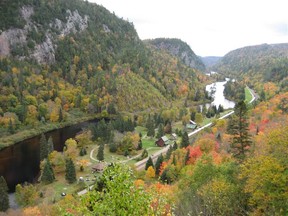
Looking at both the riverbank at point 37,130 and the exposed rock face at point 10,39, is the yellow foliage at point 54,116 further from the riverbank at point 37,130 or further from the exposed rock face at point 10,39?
the exposed rock face at point 10,39

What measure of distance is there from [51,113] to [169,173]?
8139 centimetres

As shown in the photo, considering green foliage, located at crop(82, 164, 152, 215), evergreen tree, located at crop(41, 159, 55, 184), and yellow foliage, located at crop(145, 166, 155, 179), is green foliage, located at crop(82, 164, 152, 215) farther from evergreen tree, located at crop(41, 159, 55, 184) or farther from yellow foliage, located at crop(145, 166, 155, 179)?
evergreen tree, located at crop(41, 159, 55, 184)

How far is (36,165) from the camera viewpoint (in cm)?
7862

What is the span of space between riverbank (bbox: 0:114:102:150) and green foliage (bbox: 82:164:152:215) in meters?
90.9

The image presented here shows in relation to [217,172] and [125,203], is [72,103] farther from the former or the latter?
[125,203]

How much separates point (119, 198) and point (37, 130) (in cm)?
10754

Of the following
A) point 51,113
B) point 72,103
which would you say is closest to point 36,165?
point 51,113

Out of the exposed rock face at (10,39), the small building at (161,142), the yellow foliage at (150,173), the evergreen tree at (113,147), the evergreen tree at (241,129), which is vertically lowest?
the small building at (161,142)

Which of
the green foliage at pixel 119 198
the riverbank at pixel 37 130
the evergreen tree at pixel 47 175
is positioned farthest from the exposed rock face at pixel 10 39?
the green foliage at pixel 119 198

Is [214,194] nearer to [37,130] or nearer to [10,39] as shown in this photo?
[37,130]

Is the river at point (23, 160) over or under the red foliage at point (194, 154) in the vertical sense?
under

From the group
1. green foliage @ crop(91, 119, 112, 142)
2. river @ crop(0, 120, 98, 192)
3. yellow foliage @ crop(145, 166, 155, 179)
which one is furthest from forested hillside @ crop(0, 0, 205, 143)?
yellow foliage @ crop(145, 166, 155, 179)

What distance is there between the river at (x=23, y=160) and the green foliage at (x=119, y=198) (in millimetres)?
59048

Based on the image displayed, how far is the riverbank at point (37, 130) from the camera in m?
99.0
